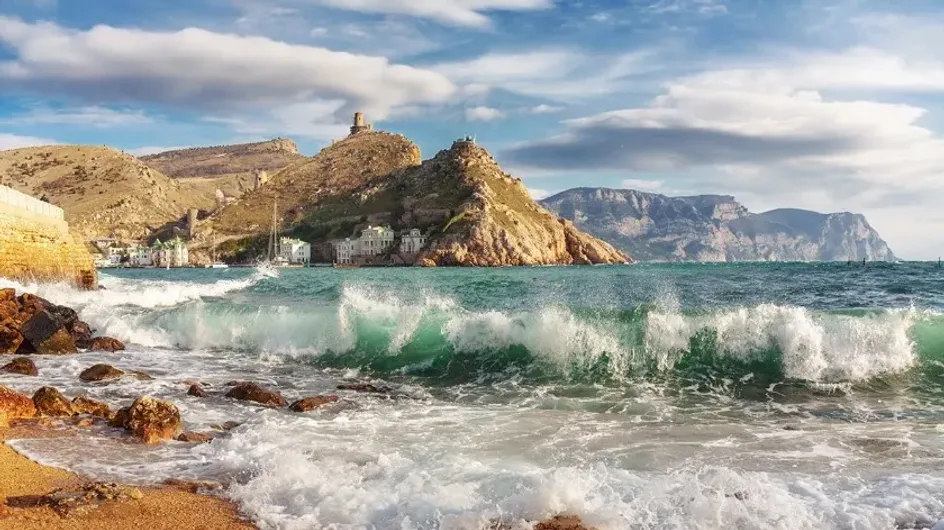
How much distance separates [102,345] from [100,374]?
6.49 meters

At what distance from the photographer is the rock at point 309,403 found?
12.8 m

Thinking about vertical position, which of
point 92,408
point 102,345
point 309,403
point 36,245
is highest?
point 36,245

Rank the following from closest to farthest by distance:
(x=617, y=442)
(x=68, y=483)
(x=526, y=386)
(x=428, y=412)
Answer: (x=68, y=483) < (x=617, y=442) < (x=428, y=412) < (x=526, y=386)

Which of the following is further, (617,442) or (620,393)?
(620,393)

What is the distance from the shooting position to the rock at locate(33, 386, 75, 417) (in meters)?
11.1

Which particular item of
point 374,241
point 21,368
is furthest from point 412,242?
point 21,368

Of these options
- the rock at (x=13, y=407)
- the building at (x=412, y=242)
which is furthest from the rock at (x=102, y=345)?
the building at (x=412, y=242)

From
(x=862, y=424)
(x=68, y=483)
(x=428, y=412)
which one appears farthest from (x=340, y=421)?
(x=862, y=424)

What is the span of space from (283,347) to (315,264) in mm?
155505

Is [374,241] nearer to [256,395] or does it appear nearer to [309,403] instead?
[256,395]

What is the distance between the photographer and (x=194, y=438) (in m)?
10.2

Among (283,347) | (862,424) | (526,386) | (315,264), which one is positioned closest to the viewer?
(862,424)

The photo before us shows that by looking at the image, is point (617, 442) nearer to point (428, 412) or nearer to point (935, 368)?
point (428, 412)

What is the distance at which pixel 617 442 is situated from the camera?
10344mm
